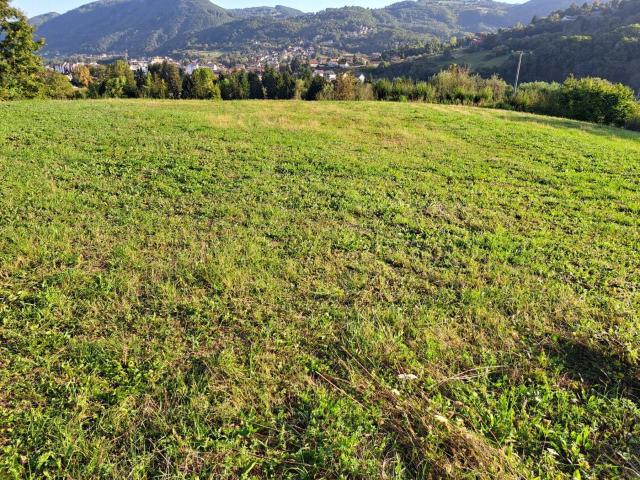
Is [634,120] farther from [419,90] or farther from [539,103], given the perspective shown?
[419,90]

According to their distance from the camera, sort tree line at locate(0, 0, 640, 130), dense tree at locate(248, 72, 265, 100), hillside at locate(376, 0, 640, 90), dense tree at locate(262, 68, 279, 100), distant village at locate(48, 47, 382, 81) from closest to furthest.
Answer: tree line at locate(0, 0, 640, 130) < dense tree at locate(262, 68, 279, 100) < dense tree at locate(248, 72, 265, 100) < hillside at locate(376, 0, 640, 90) < distant village at locate(48, 47, 382, 81)

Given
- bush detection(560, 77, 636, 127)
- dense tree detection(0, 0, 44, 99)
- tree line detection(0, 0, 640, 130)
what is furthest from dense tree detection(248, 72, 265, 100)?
bush detection(560, 77, 636, 127)

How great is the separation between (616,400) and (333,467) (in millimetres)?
2193

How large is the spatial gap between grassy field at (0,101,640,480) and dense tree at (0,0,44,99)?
3169 cm

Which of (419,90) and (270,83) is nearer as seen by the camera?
(419,90)

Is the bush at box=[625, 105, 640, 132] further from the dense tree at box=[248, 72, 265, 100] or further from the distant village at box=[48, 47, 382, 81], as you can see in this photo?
the distant village at box=[48, 47, 382, 81]

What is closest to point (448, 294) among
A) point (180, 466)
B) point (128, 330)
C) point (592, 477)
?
point (592, 477)

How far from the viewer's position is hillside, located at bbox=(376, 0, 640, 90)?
218ft

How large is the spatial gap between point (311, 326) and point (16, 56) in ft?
133

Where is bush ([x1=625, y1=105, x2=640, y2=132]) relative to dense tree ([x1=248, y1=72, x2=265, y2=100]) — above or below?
below

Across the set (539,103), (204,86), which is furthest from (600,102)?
(204,86)

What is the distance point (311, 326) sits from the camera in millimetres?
3479

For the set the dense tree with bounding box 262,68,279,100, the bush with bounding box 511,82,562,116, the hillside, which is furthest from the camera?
the hillside

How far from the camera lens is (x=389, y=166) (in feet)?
28.9
